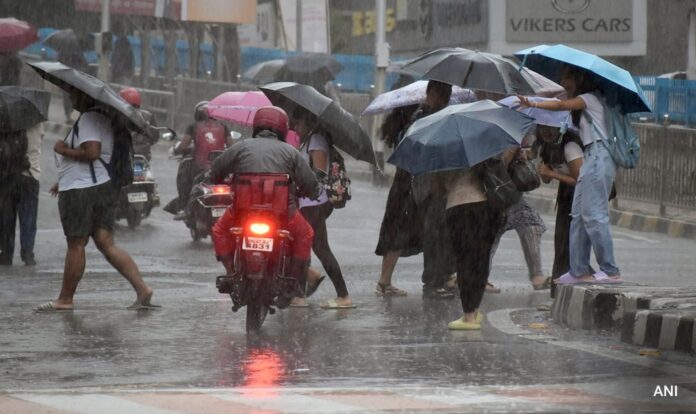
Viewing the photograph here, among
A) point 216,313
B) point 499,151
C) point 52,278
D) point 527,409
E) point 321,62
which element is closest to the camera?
point 527,409

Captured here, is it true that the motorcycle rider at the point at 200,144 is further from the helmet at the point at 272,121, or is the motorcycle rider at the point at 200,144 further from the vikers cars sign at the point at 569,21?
the vikers cars sign at the point at 569,21

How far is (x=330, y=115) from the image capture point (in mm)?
12227

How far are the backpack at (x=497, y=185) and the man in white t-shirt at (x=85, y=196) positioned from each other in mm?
2814

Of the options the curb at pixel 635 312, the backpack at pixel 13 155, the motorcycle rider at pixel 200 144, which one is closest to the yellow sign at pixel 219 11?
the motorcycle rider at pixel 200 144

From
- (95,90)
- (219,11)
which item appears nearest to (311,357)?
(95,90)

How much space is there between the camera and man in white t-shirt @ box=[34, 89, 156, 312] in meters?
11.9

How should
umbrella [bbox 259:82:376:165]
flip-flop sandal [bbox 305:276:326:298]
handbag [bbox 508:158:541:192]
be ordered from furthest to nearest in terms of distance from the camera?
flip-flop sandal [bbox 305:276:326:298] < umbrella [bbox 259:82:376:165] < handbag [bbox 508:158:541:192]

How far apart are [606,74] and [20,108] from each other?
618 cm

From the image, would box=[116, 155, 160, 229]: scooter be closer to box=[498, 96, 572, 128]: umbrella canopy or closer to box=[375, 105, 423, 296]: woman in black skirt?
box=[375, 105, 423, 296]: woman in black skirt

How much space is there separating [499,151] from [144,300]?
3088mm

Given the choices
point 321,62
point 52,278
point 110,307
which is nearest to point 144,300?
point 110,307

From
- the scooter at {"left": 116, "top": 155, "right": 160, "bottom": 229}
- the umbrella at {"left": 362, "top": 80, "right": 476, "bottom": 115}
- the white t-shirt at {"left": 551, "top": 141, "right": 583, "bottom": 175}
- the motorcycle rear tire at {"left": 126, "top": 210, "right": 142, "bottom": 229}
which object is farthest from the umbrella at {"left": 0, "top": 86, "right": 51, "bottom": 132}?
the white t-shirt at {"left": 551, "top": 141, "right": 583, "bottom": 175}

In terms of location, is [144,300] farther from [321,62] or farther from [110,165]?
[321,62]

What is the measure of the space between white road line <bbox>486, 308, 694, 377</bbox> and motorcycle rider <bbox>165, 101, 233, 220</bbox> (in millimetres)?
7338
